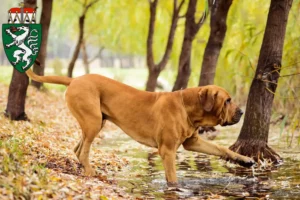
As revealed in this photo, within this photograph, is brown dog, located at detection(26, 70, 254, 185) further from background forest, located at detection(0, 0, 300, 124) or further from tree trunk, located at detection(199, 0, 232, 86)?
tree trunk, located at detection(199, 0, 232, 86)

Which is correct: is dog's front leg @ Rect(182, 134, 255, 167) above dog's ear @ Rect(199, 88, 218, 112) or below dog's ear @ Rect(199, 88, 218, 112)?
below

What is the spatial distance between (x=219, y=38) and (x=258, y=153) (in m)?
5.13

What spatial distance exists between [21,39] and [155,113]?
270cm

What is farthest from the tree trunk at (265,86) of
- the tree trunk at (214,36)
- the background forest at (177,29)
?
the tree trunk at (214,36)

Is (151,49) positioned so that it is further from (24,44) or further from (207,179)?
(207,179)

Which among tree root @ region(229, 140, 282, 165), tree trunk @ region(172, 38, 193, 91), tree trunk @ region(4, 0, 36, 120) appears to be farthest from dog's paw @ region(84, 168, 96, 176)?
tree trunk @ region(172, 38, 193, 91)

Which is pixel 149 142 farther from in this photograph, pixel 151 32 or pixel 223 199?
pixel 151 32

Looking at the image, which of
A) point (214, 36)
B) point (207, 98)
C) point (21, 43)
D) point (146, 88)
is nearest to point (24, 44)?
point (21, 43)

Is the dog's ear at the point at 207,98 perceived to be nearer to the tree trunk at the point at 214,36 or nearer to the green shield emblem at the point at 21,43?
the green shield emblem at the point at 21,43

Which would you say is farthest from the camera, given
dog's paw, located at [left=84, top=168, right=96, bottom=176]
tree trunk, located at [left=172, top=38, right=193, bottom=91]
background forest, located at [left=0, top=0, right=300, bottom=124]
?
tree trunk, located at [left=172, top=38, right=193, bottom=91]

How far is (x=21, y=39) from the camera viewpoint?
9.60 metres

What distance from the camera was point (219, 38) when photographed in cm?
1476

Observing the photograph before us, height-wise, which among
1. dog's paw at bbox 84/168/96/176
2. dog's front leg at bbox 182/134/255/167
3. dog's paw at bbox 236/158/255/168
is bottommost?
dog's paw at bbox 84/168/96/176

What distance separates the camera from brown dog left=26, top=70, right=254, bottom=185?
8.00 m
